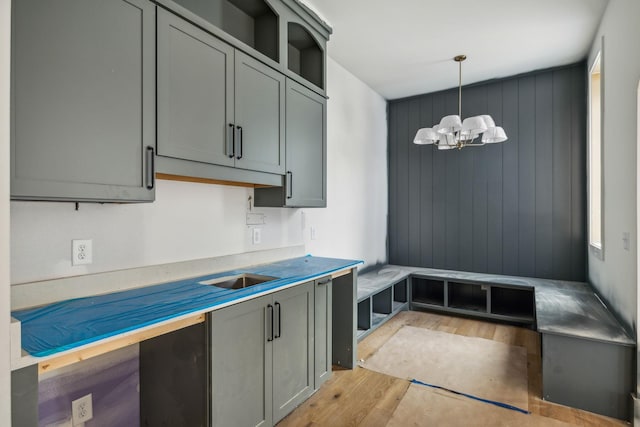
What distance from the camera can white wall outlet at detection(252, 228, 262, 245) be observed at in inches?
105

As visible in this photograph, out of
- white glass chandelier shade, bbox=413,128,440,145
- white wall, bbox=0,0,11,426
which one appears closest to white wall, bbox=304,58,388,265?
white glass chandelier shade, bbox=413,128,440,145

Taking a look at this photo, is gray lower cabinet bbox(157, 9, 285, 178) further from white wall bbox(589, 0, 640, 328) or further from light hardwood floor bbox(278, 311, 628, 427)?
white wall bbox(589, 0, 640, 328)

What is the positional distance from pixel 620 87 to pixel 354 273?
86.6 inches

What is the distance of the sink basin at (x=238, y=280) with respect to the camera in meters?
2.17

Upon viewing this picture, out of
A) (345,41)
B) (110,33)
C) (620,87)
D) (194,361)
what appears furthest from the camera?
(345,41)

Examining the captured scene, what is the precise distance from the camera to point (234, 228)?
8.20 ft

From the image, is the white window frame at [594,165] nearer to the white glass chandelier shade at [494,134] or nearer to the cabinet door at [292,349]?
the white glass chandelier shade at [494,134]

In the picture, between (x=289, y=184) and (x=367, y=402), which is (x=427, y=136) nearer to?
(x=289, y=184)

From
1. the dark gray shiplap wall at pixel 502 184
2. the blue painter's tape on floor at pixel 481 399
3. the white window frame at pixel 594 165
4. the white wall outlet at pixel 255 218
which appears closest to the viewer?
the blue painter's tape on floor at pixel 481 399

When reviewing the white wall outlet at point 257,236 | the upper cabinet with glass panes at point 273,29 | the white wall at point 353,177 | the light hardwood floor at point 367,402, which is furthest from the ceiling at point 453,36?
the light hardwood floor at point 367,402

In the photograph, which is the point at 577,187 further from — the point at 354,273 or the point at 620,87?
the point at 354,273

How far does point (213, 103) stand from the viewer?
1923mm

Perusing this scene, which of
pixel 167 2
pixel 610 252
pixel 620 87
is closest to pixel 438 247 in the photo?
pixel 610 252

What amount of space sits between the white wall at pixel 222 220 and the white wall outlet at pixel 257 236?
44 mm
